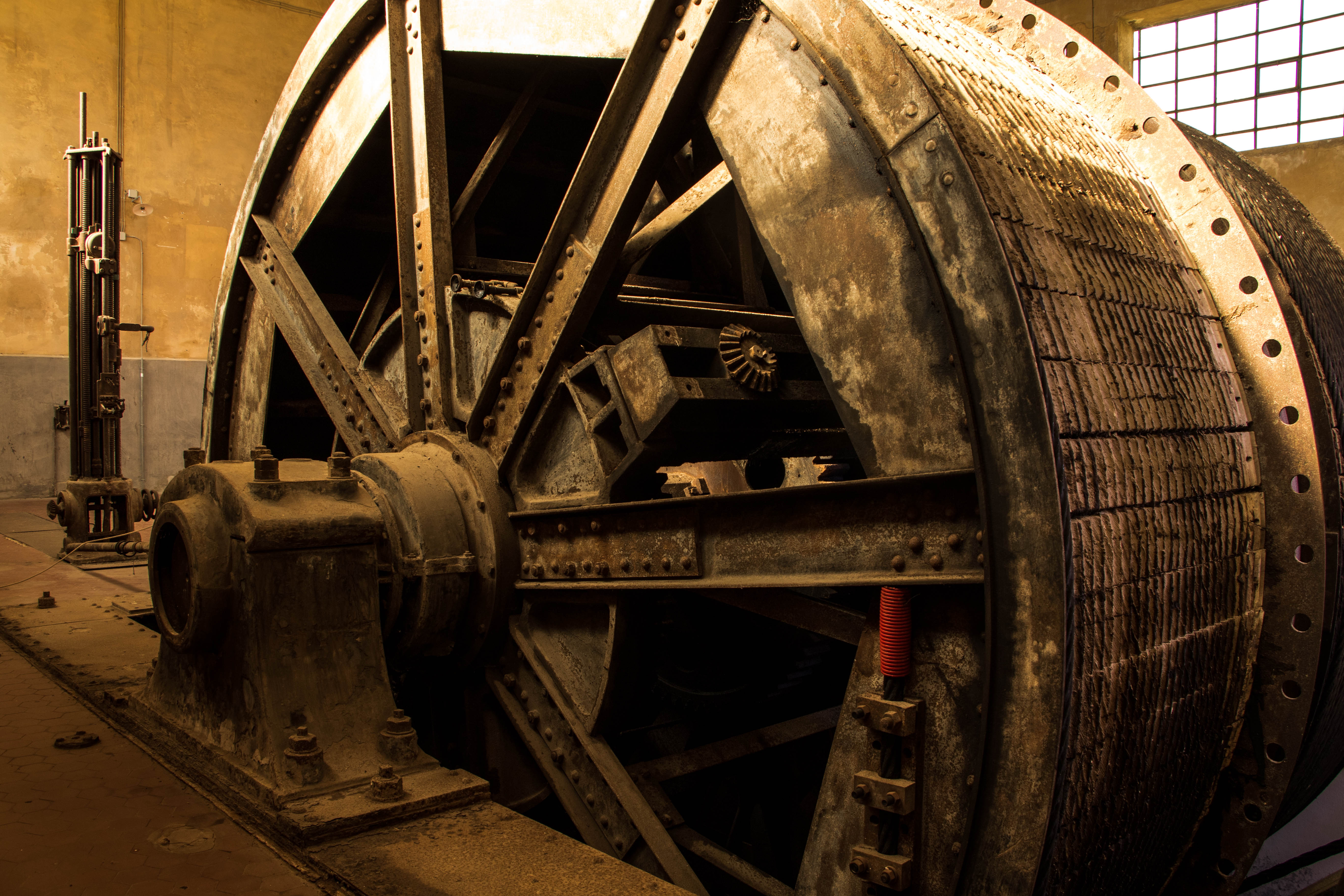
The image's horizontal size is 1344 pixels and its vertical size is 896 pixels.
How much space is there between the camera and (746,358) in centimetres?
230

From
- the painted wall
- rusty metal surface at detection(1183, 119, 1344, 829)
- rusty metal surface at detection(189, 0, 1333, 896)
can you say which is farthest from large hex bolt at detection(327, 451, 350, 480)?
the painted wall

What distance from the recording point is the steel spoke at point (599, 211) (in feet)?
7.38

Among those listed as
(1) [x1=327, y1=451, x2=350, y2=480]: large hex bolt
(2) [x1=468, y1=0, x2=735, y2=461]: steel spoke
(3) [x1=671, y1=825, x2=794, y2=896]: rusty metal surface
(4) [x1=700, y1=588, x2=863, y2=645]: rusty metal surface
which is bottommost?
(3) [x1=671, y1=825, x2=794, y2=896]: rusty metal surface

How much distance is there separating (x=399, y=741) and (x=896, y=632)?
4.33ft

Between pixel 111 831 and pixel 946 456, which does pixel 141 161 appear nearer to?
pixel 111 831

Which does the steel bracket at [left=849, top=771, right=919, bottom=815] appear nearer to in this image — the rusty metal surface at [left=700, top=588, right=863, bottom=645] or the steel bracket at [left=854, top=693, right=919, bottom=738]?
the steel bracket at [left=854, top=693, right=919, bottom=738]

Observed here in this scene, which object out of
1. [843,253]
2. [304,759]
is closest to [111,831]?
[304,759]

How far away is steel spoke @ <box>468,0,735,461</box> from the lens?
7.38 ft

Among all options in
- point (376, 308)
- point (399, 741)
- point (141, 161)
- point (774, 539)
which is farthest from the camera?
point (141, 161)

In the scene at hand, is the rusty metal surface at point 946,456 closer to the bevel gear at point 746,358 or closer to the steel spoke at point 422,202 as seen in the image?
the bevel gear at point 746,358

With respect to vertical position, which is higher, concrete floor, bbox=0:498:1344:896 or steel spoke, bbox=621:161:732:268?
steel spoke, bbox=621:161:732:268

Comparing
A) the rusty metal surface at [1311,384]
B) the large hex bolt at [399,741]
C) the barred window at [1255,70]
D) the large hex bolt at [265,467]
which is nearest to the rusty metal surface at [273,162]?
the large hex bolt at [265,467]

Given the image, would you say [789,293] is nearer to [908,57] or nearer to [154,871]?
[908,57]

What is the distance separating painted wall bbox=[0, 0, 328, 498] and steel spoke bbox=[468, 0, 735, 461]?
38.0 feet
